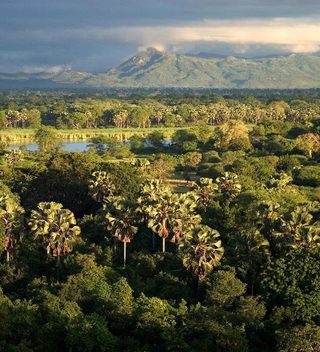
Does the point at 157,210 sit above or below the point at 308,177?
above

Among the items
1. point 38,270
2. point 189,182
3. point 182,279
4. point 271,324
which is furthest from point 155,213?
point 189,182

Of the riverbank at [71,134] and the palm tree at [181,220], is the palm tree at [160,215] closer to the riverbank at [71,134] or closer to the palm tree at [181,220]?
the palm tree at [181,220]

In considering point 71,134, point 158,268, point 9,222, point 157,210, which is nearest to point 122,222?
point 157,210

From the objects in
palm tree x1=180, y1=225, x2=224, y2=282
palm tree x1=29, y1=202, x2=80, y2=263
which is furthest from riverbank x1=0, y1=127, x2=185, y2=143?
palm tree x1=180, y1=225, x2=224, y2=282

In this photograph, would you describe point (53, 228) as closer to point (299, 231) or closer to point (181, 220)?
point (181, 220)

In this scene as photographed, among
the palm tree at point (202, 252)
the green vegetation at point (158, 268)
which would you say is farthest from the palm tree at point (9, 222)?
the palm tree at point (202, 252)
